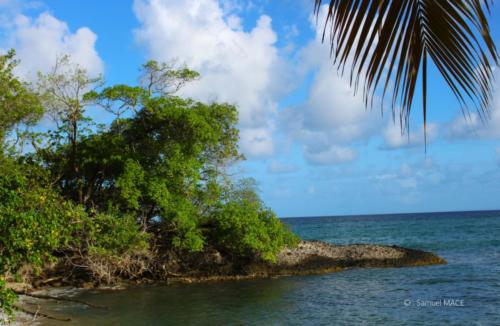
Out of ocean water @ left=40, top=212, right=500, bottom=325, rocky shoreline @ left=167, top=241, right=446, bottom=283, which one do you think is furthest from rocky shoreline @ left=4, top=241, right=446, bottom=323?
ocean water @ left=40, top=212, right=500, bottom=325

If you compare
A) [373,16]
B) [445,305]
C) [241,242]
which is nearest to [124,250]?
[241,242]

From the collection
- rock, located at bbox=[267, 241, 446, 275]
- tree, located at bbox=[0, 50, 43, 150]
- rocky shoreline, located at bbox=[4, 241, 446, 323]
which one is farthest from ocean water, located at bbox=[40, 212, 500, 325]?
tree, located at bbox=[0, 50, 43, 150]

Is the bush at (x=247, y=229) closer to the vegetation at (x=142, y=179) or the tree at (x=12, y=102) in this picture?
the vegetation at (x=142, y=179)

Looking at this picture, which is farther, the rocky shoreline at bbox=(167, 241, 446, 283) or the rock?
the rock

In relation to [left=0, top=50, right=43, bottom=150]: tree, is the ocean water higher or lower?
lower

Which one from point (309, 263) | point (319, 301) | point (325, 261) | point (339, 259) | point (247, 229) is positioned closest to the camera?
point (319, 301)

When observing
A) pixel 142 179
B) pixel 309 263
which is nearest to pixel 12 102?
pixel 142 179

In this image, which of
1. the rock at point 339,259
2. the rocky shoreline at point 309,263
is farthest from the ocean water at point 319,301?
the rock at point 339,259

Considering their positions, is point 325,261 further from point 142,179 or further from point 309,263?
point 142,179

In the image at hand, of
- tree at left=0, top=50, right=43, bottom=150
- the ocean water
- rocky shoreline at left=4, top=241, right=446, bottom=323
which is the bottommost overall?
the ocean water

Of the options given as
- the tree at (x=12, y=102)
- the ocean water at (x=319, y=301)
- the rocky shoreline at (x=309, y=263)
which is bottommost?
the ocean water at (x=319, y=301)

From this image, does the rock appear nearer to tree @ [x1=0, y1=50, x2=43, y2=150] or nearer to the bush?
the bush

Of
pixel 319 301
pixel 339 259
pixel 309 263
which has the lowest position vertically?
pixel 319 301

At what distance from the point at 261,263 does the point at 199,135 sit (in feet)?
25.7
